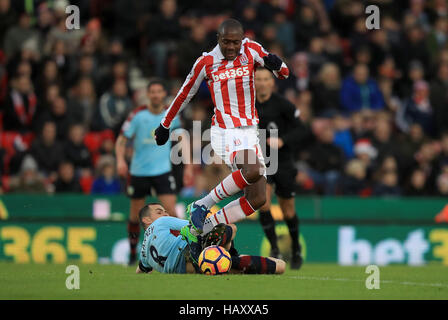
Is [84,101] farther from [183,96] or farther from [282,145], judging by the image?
[183,96]

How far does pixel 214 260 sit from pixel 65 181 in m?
6.77

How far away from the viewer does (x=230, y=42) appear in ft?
29.2

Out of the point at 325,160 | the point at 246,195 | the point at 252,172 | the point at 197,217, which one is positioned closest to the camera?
the point at 197,217

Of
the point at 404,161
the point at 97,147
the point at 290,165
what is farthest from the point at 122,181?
the point at 404,161

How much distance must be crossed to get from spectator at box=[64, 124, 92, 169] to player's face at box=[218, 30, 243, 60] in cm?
661

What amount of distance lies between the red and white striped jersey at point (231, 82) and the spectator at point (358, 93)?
28.6 feet

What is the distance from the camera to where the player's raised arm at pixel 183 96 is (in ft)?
30.0

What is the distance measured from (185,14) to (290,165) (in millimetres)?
8307

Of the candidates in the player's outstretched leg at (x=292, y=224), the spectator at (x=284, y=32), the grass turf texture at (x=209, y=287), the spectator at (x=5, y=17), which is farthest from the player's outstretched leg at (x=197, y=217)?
the spectator at (x=284, y=32)

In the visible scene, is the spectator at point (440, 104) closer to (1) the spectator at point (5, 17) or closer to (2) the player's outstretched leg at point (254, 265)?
(1) the spectator at point (5, 17)

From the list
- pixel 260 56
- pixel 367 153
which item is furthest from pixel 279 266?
pixel 367 153

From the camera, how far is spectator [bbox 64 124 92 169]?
15039 millimetres

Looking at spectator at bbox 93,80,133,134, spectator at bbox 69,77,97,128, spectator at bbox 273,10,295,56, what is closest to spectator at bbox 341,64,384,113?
spectator at bbox 273,10,295,56

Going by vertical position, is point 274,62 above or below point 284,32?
below
